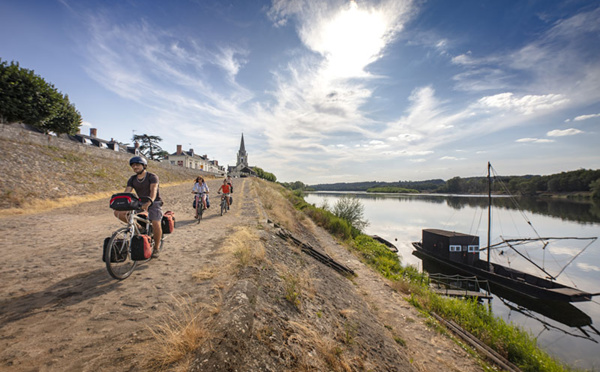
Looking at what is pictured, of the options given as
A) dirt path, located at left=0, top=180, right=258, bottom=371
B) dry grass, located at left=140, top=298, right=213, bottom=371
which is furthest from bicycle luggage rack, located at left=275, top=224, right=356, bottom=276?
dry grass, located at left=140, top=298, right=213, bottom=371

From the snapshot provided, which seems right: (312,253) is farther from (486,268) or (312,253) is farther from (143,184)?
(486,268)

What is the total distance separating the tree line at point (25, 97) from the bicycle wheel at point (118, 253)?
4037cm

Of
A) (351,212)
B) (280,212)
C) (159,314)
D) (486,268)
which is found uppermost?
(159,314)

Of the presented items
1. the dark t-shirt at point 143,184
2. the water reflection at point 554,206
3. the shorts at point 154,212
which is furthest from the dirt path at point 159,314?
the water reflection at point 554,206

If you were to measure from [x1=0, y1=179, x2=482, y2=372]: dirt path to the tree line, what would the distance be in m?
34.2

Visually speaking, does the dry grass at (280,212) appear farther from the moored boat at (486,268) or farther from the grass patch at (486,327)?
the moored boat at (486,268)

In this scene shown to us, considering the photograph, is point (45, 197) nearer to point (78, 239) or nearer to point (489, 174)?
point (78, 239)

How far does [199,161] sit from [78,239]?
8486 cm

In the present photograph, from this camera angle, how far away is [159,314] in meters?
3.18

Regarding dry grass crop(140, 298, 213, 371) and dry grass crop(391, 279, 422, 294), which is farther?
dry grass crop(391, 279, 422, 294)

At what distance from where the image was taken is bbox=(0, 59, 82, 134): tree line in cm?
2666

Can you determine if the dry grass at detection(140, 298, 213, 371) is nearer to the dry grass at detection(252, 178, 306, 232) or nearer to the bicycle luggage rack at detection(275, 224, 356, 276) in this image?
the bicycle luggage rack at detection(275, 224, 356, 276)

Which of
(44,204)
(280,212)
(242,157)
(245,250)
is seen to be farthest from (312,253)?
(242,157)

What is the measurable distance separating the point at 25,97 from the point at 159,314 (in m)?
43.1
